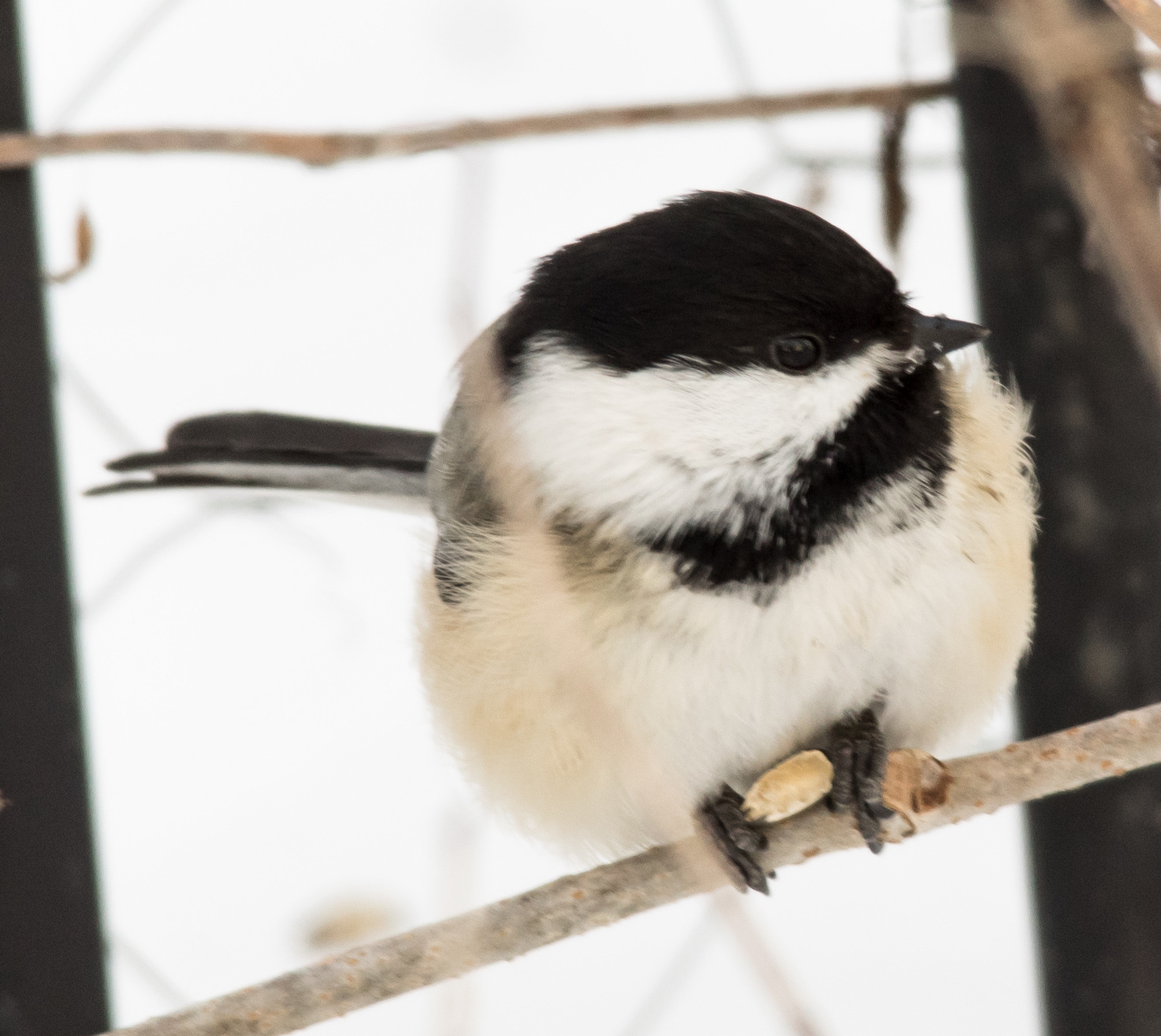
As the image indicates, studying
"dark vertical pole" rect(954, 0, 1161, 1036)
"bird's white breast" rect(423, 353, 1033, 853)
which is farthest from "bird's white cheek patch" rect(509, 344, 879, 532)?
"dark vertical pole" rect(954, 0, 1161, 1036)

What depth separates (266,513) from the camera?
124 centimetres

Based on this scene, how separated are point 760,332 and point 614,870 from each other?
0.35 meters

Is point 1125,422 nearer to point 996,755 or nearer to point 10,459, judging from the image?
point 996,755

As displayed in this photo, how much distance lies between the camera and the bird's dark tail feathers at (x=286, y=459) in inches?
44.6

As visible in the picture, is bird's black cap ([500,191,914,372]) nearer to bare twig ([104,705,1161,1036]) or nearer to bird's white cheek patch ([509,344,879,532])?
bird's white cheek patch ([509,344,879,532])

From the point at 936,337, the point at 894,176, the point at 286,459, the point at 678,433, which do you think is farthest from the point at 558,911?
the point at 894,176

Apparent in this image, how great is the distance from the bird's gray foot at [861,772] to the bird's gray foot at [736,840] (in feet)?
0.20

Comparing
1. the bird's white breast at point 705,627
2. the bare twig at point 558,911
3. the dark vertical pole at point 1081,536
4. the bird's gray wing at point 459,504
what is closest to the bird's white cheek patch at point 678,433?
the bird's white breast at point 705,627

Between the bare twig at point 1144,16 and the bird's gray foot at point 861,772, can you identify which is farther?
the bird's gray foot at point 861,772

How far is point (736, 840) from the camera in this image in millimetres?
902

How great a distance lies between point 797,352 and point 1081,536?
408mm

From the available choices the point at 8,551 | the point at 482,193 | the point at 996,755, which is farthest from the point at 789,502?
the point at 8,551

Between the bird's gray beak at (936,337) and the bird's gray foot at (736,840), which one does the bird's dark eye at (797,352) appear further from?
the bird's gray foot at (736,840)

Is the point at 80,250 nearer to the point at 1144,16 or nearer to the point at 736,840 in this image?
the point at 736,840
